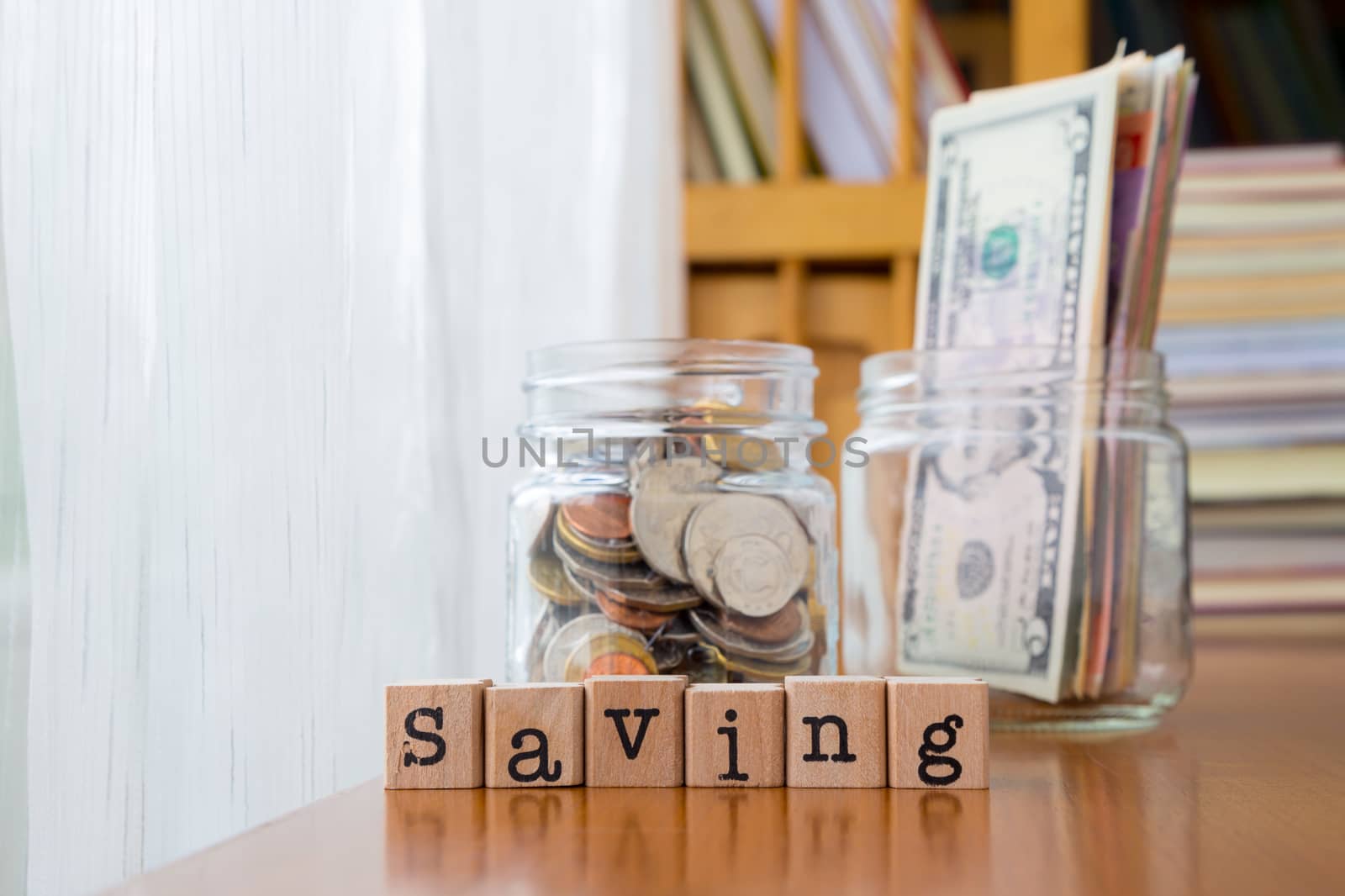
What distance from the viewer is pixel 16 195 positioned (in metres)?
0.49

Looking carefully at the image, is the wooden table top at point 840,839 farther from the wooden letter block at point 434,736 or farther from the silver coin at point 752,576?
the silver coin at point 752,576

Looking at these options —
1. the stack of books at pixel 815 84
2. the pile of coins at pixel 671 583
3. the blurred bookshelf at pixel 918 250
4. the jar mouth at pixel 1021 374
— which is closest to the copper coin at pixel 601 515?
the pile of coins at pixel 671 583

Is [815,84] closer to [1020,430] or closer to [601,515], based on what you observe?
[1020,430]

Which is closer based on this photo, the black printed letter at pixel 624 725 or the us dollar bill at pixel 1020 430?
the black printed letter at pixel 624 725

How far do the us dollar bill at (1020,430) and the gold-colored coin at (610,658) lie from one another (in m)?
0.27

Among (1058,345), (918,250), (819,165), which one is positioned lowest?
(1058,345)

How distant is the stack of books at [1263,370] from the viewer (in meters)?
1.56

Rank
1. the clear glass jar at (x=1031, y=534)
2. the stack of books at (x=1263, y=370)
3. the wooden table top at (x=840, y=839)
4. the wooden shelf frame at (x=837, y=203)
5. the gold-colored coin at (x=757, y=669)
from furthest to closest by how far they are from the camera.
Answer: the wooden shelf frame at (x=837, y=203) < the stack of books at (x=1263, y=370) < the clear glass jar at (x=1031, y=534) < the gold-colored coin at (x=757, y=669) < the wooden table top at (x=840, y=839)

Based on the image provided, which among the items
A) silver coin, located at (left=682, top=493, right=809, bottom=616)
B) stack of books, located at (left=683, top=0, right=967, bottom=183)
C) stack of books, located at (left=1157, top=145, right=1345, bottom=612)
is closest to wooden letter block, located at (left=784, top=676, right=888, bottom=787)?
silver coin, located at (left=682, top=493, right=809, bottom=616)

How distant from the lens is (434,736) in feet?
1.87

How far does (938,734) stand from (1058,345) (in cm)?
34

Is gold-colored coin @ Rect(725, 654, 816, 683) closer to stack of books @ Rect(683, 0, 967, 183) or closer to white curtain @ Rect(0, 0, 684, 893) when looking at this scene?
white curtain @ Rect(0, 0, 684, 893)

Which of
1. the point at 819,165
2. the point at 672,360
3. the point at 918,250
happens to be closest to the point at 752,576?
the point at 672,360

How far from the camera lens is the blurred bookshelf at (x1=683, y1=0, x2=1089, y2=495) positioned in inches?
66.5
